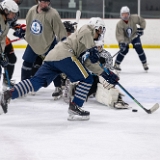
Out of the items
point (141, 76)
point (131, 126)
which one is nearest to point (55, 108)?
point (131, 126)

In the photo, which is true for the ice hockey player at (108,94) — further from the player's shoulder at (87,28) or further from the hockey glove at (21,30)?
the hockey glove at (21,30)

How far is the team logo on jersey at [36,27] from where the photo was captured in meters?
4.39

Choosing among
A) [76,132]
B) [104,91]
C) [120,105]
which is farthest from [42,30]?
[76,132]

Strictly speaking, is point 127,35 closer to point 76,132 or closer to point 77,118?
point 77,118

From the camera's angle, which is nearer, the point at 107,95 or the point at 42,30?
the point at 107,95

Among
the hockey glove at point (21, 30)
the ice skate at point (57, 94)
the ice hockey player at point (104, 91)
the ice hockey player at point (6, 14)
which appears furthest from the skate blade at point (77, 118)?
the hockey glove at point (21, 30)

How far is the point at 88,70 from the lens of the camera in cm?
359

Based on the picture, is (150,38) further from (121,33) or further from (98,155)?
(98,155)

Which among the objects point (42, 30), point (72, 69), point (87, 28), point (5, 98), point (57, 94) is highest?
point (87, 28)

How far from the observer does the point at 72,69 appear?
3434 mm

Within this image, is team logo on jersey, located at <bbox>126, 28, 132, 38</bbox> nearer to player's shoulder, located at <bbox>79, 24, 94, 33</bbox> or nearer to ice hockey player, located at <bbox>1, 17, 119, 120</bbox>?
ice hockey player, located at <bbox>1, 17, 119, 120</bbox>

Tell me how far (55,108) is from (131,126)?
2.86ft

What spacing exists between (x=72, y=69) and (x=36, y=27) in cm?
111

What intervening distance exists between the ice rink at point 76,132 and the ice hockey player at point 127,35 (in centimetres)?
183
